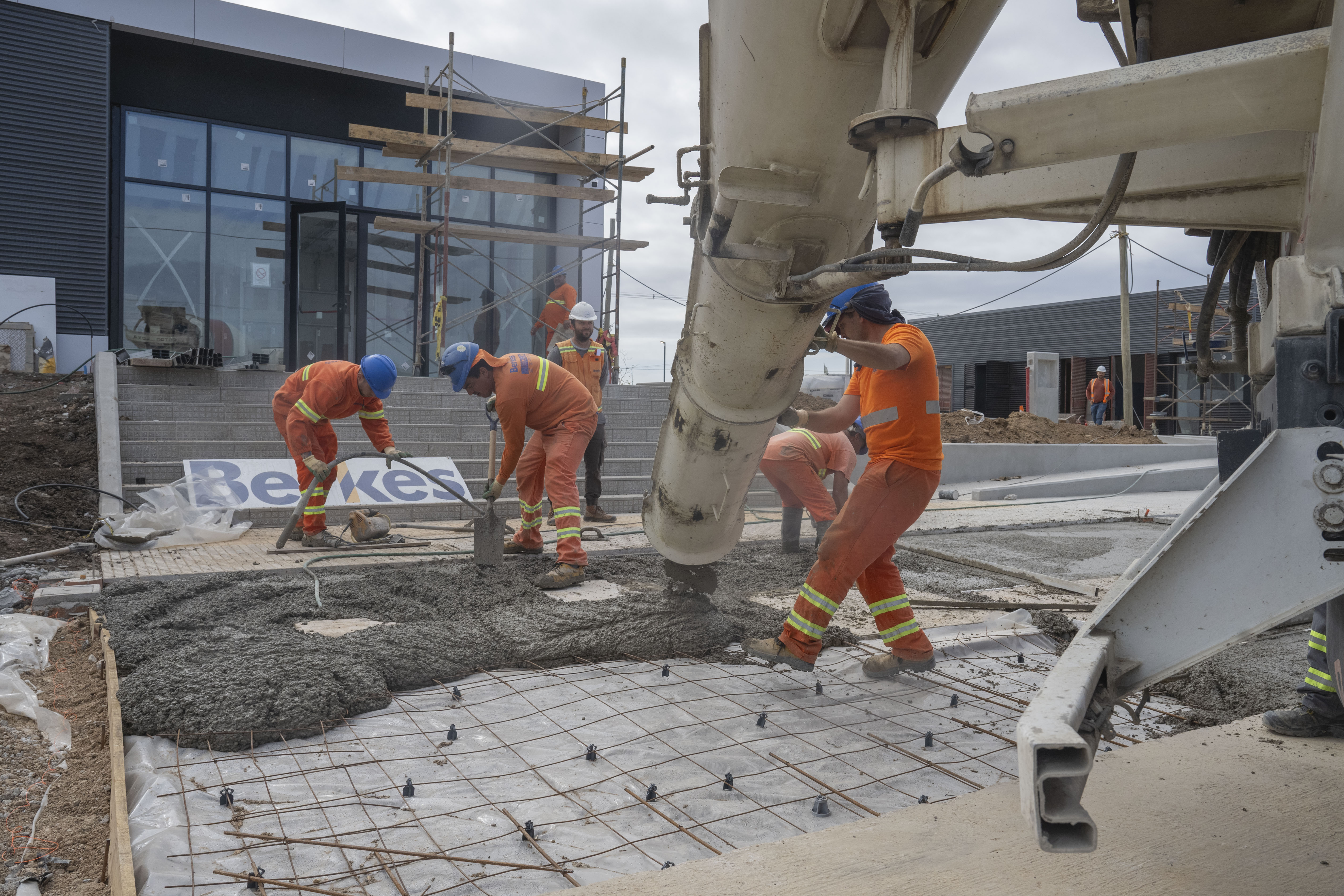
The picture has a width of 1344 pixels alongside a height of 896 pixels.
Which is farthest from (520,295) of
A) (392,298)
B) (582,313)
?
(582,313)

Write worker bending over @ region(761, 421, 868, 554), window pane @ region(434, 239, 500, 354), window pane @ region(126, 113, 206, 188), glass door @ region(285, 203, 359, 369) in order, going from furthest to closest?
window pane @ region(434, 239, 500, 354) < window pane @ region(126, 113, 206, 188) < glass door @ region(285, 203, 359, 369) < worker bending over @ region(761, 421, 868, 554)

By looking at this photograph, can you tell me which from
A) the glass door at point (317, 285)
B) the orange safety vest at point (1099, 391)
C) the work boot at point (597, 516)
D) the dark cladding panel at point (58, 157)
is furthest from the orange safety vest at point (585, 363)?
the orange safety vest at point (1099, 391)

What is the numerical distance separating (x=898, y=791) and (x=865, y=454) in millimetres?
8481

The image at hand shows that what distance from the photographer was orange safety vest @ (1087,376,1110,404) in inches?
766

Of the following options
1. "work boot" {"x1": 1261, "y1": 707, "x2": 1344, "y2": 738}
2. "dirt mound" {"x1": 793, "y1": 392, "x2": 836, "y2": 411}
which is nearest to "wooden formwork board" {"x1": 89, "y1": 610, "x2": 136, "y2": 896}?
"work boot" {"x1": 1261, "y1": 707, "x2": 1344, "y2": 738}

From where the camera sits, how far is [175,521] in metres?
6.30

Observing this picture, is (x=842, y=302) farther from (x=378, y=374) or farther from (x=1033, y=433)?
(x=1033, y=433)

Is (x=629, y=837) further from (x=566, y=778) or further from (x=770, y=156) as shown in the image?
(x=770, y=156)

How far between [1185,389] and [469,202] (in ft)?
62.1

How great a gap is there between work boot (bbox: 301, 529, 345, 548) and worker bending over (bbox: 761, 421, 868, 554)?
305cm

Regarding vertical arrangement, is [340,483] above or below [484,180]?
below

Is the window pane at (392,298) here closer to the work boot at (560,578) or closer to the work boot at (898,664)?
the work boot at (560,578)

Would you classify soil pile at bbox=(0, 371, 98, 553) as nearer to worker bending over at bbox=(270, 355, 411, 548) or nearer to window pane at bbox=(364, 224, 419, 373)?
worker bending over at bbox=(270, 355, 411, 548)

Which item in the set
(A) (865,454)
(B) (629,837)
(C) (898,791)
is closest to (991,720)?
(C) (898,791)
